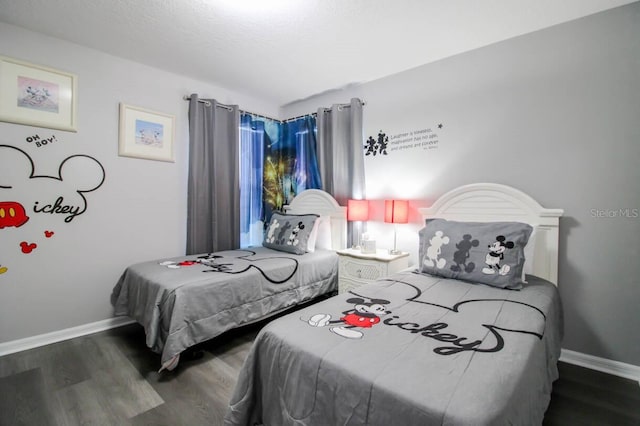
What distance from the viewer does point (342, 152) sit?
3.27 m

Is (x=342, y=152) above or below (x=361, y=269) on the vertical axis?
above

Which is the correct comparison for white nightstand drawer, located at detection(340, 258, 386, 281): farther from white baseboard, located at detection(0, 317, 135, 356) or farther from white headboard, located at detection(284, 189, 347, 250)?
white baseboard, located at detection(0, 317, 135, 356)

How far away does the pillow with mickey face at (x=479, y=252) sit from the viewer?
A: 5.93 ft

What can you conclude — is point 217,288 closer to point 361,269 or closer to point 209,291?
point 209,291

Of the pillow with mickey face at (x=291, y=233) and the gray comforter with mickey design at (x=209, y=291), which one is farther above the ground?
the pillow with mickey face at (x=291, y=233)

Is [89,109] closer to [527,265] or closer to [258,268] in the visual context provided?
[258,268]

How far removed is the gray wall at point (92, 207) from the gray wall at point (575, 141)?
2656 millimetres

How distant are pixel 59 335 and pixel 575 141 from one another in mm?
4176

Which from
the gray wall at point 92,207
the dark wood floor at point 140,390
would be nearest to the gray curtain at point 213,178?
the gray wall at point 92,207

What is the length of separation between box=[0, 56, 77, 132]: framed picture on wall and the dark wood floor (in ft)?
5.76

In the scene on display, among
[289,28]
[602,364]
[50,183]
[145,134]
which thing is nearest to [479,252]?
[602,364]

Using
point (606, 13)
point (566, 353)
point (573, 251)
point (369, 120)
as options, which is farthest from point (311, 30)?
point (566, 353)

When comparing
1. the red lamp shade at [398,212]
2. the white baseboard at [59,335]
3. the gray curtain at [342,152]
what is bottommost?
the white baseboard at [59,335]

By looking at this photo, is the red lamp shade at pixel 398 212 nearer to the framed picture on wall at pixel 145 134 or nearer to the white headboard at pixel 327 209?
the white headboard at pixel 327 209
